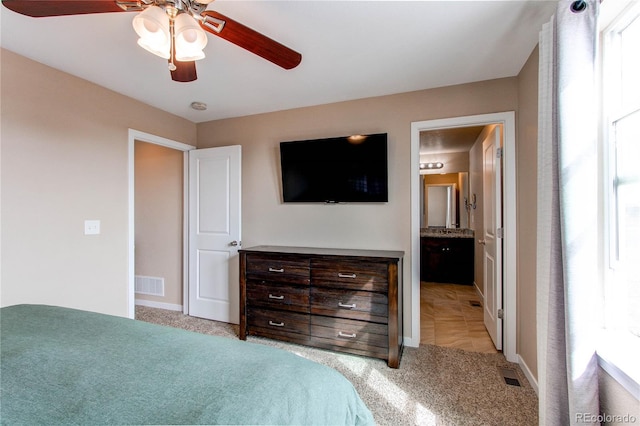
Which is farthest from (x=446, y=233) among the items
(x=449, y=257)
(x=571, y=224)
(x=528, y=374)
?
(x=571, y=224)

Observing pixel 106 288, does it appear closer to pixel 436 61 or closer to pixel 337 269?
pixel 337 269

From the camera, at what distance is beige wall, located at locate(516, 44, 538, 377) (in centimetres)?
196

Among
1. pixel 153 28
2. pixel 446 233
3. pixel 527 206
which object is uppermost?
pixel 153 28

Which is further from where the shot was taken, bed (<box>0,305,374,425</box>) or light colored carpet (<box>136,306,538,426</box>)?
light colored carpet (<box>136,306,538,426</box>)

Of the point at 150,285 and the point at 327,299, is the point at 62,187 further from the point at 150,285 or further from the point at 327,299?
the point at 327,299

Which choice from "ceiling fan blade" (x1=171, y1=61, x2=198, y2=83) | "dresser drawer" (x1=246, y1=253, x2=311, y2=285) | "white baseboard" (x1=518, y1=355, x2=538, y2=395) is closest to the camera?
"ceiling fan blade" (x1=171, y1=61, x2=198, y2=83)

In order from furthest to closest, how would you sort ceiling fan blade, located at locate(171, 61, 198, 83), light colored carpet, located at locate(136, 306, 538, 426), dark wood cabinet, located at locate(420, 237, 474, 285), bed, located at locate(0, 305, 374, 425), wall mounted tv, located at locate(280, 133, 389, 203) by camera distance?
dark wood cabinet, located at locate(420, 237, 474, 285), wall mounted tv, located at locate(280, 133, 389, 203), light colored carpet, located at locate(136, 306, 538, 426), ceiling fan blade, located at locate(171, 61, 198, 83), bed, located at locate(0, 305, 374, 425)

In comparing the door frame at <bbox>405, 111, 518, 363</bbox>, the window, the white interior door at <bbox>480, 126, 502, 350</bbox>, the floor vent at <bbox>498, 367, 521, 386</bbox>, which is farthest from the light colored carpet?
the window

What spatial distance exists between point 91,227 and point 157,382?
7.36ft

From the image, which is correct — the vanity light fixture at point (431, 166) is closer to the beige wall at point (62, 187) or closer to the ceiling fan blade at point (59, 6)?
the beige wall at point (62, 187)

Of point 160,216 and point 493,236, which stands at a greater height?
point 160,216

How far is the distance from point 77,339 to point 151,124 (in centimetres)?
254

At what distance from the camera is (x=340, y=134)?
2904 millimetres

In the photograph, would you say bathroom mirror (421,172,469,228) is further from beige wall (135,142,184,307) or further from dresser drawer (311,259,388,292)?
beige wall (135,142,184,307)
